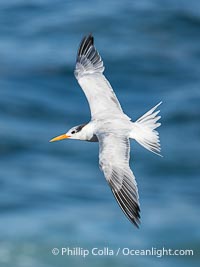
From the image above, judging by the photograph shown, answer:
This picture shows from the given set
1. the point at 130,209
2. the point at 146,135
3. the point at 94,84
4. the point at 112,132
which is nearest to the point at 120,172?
the point at 130,209

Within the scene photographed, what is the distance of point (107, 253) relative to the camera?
55.5ft

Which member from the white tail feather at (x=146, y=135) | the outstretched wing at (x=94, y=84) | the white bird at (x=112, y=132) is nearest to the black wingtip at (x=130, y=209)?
the white bird at (x=112, y=132)

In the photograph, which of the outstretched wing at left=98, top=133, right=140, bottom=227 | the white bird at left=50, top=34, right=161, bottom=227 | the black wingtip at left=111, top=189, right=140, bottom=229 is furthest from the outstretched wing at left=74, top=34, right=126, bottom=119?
the black wingtip at left=111, top=189, right=140, bottom=229

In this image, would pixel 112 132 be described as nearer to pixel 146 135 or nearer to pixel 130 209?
pixel 146 135

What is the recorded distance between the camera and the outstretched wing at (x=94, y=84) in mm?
12312

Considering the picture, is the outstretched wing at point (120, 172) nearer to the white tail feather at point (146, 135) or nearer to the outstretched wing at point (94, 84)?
the white tail feather at point (146, 135)

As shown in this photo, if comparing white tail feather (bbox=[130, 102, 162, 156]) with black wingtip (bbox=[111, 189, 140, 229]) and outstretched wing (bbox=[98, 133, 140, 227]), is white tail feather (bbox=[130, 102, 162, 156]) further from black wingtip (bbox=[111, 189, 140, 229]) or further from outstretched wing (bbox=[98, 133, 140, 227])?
black wingtip (bbox=[111, 189, 140, 229])

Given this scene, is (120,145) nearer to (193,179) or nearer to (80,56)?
(80,56)

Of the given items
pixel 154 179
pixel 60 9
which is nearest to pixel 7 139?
pixel 154 179

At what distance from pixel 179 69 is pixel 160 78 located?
506 millimetres

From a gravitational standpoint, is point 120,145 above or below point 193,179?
below

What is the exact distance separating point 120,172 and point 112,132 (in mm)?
741

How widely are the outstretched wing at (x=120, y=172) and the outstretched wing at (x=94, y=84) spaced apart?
109cm

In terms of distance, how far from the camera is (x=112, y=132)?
11.2 m
